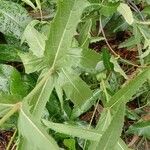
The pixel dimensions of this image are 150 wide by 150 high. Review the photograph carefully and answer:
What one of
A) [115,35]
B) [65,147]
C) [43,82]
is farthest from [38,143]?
[115,35]

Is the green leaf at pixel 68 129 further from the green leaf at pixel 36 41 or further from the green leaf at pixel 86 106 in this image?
the green leaf at pixel 86 106

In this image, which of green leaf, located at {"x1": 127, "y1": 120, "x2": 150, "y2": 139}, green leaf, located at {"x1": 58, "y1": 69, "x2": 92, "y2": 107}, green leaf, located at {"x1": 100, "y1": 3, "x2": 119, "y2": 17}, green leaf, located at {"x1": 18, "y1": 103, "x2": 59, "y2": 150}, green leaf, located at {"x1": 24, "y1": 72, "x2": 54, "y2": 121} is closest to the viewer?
green leaf, located at {"x1": 18, "y1": 103, "x2": 59, "y2": 150}

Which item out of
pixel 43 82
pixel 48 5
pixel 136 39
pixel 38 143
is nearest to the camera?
pixel 38 143

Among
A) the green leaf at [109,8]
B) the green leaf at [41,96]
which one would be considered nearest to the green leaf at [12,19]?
the green leaf at [109,8]

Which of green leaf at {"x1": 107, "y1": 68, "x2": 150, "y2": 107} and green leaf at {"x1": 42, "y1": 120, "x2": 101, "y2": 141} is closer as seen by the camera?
green leaf at {"x1": 42, "y1": 120, "x2": 101, "y2": 141}

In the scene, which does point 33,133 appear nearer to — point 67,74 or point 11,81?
point 67,74

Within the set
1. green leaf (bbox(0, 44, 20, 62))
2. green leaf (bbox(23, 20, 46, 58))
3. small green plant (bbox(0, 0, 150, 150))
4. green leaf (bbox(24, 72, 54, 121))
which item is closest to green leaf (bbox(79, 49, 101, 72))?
small green plant (bbox(0, 0, 150, 150))

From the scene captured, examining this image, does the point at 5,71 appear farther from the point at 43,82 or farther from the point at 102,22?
the point at 43,82

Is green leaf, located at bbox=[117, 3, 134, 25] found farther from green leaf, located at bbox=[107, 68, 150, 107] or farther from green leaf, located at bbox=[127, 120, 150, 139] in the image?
green leaf, located at bbox=[127, 120, 150, 139]
